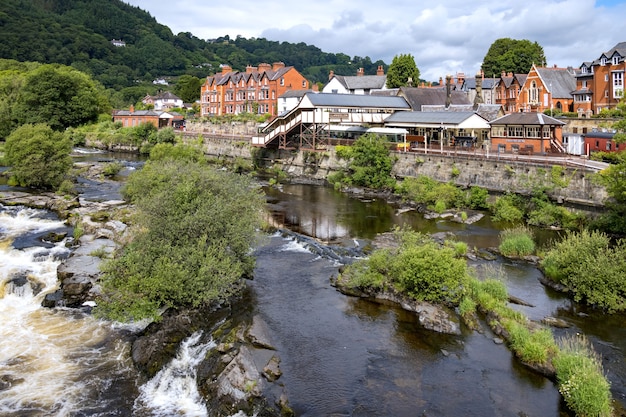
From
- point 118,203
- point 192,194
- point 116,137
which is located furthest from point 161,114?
point 192,194

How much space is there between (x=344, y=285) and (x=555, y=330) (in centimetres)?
977

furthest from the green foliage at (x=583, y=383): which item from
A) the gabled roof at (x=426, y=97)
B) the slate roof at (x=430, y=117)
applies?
the gabled roof at (x=426, y=97)

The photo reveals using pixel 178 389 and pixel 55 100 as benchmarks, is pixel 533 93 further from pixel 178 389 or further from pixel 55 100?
pixel 55 100

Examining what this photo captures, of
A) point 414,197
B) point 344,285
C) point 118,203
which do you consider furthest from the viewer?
point 414,197

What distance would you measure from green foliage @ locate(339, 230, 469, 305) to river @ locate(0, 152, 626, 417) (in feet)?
4.09

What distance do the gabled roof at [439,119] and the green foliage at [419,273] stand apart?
94.5 feet

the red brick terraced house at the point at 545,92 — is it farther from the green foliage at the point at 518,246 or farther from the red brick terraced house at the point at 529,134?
the green foliage at the point at 518,246

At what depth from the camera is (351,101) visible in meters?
62.0

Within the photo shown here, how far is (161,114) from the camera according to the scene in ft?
335

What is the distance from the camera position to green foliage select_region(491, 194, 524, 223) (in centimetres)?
3922

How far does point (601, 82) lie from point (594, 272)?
50.3m

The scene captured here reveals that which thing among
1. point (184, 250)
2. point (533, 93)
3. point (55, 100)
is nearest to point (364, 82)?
point (533, 93)

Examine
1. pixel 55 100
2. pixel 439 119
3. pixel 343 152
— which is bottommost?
pixel 343 152

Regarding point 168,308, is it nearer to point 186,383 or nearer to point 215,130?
point 186,383
